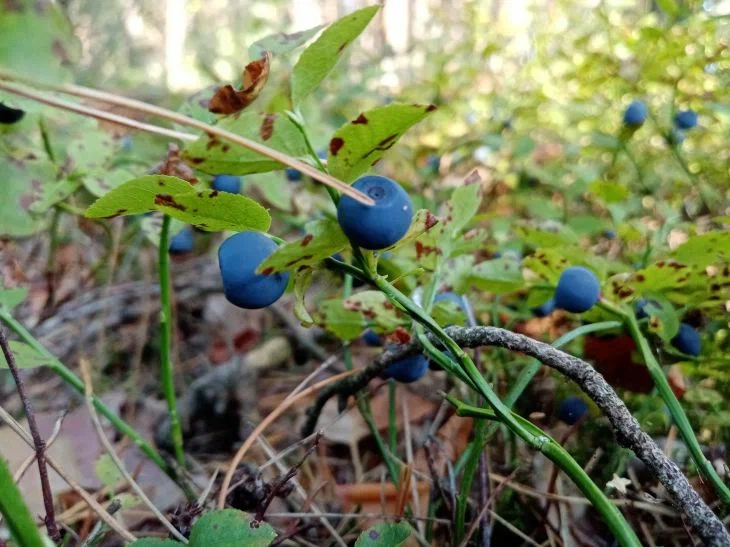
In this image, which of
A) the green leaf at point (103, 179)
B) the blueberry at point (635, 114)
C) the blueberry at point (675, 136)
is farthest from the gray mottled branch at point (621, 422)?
the blueberry at point (675, 136)

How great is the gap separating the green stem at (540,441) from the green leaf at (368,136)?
0.41 feet

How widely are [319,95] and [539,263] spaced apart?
6.80ft

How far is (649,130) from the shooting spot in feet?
7.97

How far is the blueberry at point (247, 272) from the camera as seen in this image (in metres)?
0.67

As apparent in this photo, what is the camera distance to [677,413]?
32.0 inches

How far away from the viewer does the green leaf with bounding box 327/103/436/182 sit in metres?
0.58

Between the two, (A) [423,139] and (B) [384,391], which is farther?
(A) [423,139]

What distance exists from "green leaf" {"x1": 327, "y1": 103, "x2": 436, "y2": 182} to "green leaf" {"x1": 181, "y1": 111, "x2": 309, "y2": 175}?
1.8 inches

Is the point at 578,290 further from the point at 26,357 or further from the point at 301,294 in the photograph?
the point at 26,357

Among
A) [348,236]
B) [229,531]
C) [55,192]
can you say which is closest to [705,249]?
[348,236]

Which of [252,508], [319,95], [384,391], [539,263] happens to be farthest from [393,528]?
[319,95]

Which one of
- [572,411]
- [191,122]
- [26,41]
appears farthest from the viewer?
[572,411]

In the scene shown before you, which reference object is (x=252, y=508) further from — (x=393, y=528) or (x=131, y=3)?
(x=131, y=3)

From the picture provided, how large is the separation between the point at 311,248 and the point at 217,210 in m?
0.11
